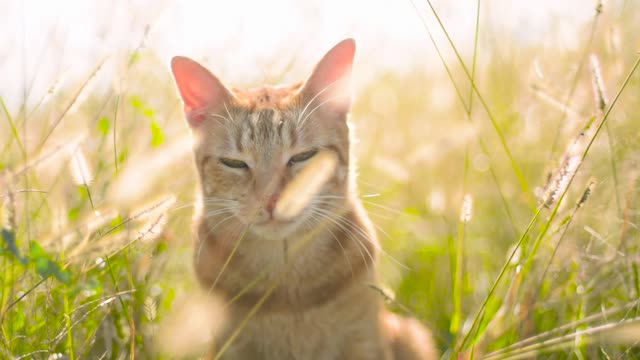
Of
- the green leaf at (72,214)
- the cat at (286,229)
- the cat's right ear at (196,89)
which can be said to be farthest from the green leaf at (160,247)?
the cat's right ear at (196,89)

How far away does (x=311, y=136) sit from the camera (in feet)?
8.27

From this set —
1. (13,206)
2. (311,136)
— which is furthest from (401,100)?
(13,206)

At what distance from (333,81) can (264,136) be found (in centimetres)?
35

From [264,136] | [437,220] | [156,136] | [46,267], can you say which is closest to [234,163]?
[264,136]

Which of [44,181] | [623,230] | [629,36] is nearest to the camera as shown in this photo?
[623,230]

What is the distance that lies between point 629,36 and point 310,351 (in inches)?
120

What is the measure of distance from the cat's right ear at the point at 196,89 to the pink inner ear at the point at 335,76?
0.33 metres

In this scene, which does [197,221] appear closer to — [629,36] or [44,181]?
[44,181]

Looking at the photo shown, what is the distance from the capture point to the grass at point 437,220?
1.58m

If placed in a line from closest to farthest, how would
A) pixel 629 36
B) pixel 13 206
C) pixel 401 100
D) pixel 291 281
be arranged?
pixel 13 206
pixel 291 281
pixel 629 36
pixel 401 100

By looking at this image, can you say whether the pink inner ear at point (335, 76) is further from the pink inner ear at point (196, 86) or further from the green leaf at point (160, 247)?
the green leaf at point (160, 247)

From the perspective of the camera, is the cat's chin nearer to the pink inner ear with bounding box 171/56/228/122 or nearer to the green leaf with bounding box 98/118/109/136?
the pink inner ear with bounding box 171/56/228/122

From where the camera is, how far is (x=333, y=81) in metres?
2.59

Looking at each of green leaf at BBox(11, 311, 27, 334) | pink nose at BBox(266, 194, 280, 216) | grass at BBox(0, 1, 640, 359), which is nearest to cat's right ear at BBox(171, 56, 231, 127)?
grass at BBox(0, 1, 640, 359)
